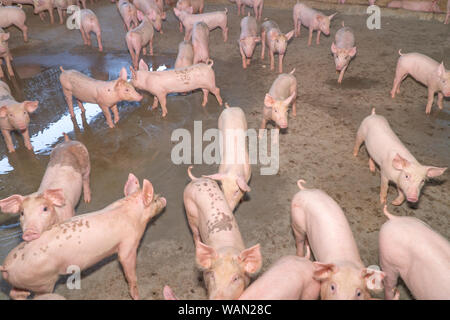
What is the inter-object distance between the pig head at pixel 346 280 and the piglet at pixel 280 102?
3.03 meters

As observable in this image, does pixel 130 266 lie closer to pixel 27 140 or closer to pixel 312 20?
pixel 27 140

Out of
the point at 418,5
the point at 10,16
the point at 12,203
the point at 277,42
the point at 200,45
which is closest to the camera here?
the point at 12,203

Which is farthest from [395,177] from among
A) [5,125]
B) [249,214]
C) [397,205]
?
[5,125]

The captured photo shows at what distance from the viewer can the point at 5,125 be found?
6.01 meters

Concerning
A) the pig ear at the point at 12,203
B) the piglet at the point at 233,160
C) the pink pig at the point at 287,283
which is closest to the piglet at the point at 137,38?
the piglet at the point at 233,160

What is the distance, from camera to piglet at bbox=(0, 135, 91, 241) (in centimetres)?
352

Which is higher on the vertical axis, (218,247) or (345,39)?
(345,39)

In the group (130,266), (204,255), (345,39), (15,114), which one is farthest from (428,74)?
(15,114)

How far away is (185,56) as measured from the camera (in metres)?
8.31

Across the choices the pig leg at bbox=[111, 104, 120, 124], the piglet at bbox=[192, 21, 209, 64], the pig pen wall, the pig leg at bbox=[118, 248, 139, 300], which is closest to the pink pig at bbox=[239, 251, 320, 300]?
the pig leg at bbox=[118, 248, 139, 300]

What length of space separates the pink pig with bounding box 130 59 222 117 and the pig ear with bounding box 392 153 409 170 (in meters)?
3.97

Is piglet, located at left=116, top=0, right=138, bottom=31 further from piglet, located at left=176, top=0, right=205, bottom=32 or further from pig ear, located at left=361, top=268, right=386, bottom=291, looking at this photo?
pig ear, located at left=361, top=268, right=386, bottom=291

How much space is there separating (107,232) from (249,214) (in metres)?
2.01

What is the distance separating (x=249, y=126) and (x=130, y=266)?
382cm
